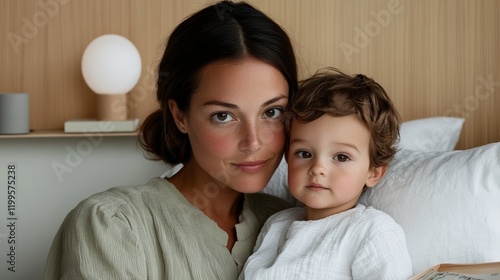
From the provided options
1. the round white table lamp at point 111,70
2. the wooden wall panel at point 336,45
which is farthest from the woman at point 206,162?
the wooden wall panel at point 336,45

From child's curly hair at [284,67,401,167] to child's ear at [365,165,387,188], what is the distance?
20 millimetres

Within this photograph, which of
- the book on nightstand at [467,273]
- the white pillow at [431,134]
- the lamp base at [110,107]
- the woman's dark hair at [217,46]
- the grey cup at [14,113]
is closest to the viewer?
the book on nightstand at [467,273]

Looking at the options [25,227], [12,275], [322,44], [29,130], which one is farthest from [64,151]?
[322,44]

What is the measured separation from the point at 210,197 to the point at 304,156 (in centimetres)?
26

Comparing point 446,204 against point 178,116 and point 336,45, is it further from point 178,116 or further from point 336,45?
point 336,45

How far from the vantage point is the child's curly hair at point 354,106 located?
4.74ft

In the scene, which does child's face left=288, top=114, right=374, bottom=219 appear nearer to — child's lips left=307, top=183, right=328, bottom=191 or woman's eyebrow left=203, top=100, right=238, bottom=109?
child's lips left=307, top=183, right=328, bottom=191

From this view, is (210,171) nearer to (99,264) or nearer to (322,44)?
(99,264)

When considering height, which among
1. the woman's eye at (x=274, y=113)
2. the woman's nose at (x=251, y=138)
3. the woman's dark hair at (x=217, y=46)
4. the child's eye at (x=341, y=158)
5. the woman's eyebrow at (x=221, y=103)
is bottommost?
the child's eye at (x=341, y=158)

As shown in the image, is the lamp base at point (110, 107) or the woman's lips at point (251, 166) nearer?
the woman's lips at point (251, 166)

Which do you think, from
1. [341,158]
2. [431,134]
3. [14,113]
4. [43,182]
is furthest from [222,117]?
[43,182]

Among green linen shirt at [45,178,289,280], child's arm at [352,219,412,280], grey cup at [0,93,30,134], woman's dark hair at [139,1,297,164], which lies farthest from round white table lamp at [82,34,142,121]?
child's arm at [352,219,412,280]

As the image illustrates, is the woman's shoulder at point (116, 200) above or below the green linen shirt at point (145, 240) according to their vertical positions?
above

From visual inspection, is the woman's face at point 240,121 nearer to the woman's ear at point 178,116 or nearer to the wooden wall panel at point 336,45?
the woman's ear at point 178,116
